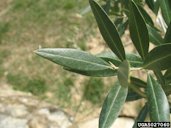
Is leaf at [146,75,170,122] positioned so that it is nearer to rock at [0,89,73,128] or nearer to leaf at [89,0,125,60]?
leaf at [89,0,125,60]

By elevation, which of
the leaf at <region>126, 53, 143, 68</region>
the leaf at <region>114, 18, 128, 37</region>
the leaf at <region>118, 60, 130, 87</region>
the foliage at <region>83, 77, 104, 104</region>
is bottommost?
the foliage at <region>83, 77, 104, 104</region>

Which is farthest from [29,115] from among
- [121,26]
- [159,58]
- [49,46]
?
[159,58]

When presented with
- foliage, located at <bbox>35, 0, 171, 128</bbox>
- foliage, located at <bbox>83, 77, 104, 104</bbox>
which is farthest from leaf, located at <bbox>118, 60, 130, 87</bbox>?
foliage, located at <bbox>83, 77, 104, 104</bbox>

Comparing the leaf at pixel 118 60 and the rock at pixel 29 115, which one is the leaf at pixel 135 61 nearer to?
the leaf at pixel 118 60

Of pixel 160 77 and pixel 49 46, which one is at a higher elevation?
pixel 160 77

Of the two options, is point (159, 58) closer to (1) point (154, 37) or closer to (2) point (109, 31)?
(2) point (109, 31)

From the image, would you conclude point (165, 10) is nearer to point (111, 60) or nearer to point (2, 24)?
point (111, 60)

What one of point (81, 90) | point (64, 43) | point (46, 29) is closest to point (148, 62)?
point (81, 90)

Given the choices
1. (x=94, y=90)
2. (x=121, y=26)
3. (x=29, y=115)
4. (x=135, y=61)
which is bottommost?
(x=94, y=90)
